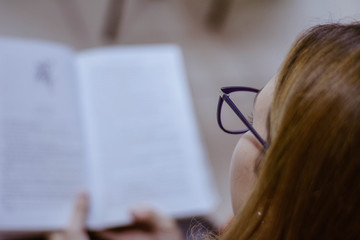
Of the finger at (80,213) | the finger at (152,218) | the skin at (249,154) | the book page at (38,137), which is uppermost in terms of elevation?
the skin at (249,154)

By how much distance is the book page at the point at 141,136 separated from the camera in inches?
40.6

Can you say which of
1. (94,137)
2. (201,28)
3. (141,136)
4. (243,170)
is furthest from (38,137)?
(201,28)

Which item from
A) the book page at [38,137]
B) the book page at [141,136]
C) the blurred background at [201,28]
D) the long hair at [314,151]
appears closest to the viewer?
the long hair at [314,151]

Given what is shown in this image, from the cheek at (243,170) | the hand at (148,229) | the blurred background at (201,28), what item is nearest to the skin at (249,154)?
the cheek at (243,170)

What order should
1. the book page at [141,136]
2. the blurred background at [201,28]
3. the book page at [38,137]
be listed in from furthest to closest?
the blurred background at [201,28] → the book page at [141,136] → the book page at [38,137]

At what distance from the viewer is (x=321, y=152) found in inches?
15.6

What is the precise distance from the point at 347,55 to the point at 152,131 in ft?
2.39

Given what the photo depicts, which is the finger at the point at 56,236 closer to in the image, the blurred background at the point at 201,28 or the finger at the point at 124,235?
the finger at the point at 124,235

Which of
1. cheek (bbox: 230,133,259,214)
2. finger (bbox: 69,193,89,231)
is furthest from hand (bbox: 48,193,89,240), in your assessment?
cheek (bbox: 230,133,259,214)

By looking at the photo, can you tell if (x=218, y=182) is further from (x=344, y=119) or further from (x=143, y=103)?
(x=344, y=119)

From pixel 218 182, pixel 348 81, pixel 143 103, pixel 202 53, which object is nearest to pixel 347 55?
pixel 348 81

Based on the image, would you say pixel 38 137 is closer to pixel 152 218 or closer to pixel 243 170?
pixel 152 218

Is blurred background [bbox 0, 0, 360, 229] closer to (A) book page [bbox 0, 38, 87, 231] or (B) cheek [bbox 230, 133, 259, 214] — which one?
(A) book page [bbox 0, 38, 87, 231]

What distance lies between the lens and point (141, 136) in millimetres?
1098
